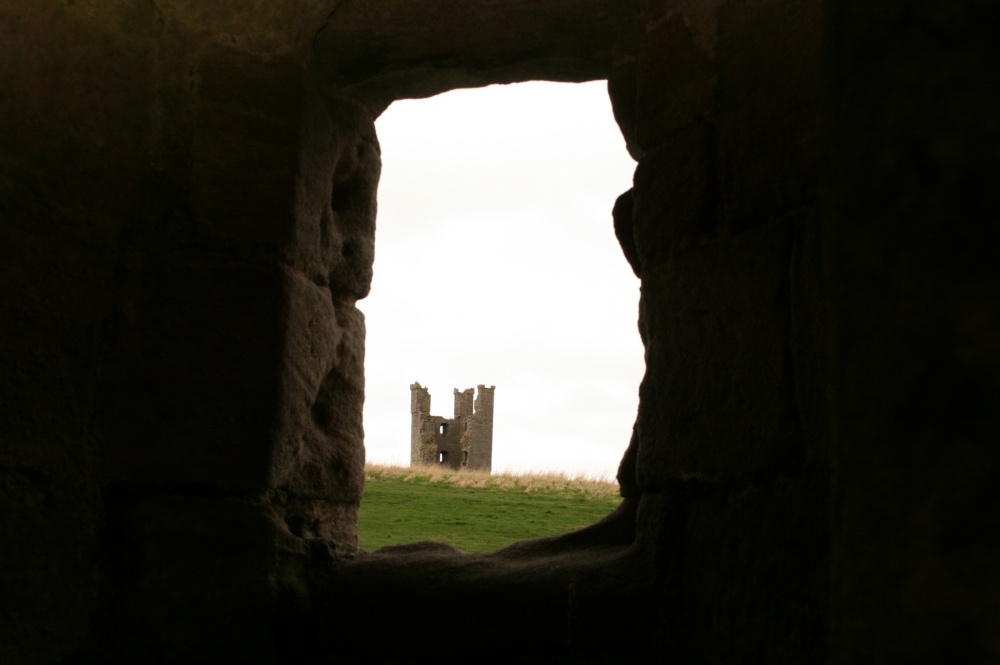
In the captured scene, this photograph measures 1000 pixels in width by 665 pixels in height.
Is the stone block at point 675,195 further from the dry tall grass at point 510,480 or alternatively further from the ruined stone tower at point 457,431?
the ruined stone tower at point 457,431

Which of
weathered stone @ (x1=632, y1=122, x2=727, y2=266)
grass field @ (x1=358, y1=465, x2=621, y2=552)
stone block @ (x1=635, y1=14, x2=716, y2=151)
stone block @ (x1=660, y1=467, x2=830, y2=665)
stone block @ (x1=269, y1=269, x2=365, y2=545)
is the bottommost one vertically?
grass field @ (x1=358, y1=465, x2=621, y2=552)

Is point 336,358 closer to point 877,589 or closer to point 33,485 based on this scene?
point 33,485

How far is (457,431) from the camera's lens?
1239 inches

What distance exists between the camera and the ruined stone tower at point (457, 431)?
30.1m

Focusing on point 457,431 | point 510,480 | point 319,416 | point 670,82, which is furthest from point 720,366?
point 457,431

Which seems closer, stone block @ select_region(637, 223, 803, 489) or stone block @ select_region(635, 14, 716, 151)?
stone block @ select_region(637, 223, 803, 489)

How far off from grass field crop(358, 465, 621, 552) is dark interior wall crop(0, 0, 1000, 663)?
172cm

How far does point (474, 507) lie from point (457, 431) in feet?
79.3

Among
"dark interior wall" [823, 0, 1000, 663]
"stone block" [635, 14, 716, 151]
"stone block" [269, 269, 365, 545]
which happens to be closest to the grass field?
"stone block" [269, 269, 365, 545]

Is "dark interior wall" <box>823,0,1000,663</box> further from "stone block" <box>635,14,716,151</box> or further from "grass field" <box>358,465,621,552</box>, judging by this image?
"grass field" <box>358,465,621,552</box>

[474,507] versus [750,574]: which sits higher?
[750,574]

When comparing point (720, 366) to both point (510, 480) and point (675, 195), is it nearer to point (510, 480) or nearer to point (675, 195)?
point (675, 195)

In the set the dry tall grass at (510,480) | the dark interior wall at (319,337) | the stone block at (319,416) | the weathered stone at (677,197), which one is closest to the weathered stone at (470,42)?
the dark interior wall at (319,337)

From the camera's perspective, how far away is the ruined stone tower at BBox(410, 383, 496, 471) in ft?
98.7
